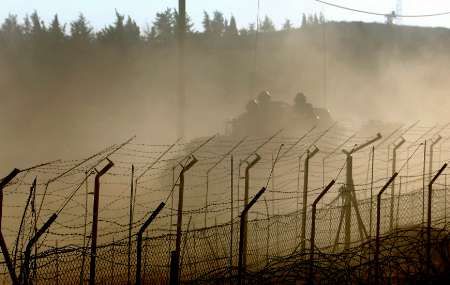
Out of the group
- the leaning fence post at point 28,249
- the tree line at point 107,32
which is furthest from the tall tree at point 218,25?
the leaning fence post at point 28,249

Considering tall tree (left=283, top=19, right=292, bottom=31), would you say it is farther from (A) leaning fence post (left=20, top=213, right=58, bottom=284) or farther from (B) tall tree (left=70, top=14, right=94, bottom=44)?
(A) leaning fence post (left=20, top=213, right=58, bottom=284)

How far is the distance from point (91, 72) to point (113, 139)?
660 inches

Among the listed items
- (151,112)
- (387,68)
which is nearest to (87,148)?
(151,112)

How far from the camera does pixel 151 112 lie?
139ft

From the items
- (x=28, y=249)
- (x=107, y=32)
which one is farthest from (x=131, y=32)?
(x=28, y=249)

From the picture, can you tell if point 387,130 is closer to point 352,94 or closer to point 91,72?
point 352,94

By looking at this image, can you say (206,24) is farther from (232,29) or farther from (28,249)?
(28,249)

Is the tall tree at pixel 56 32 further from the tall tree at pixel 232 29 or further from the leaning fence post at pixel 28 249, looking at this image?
the leaning fence post at pixel 28 249

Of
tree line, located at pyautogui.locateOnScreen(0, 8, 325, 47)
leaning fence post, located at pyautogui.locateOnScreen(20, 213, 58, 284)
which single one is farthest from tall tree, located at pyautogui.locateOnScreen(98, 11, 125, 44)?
leaning fence post, located at pyautogui.locateOnScreen(20, 213, 58, 284)

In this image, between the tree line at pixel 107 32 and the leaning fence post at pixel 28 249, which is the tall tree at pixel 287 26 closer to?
the tree line at pixel 107 32

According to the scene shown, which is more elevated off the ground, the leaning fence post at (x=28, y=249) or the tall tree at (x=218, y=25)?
the tall tree at (x=218, y=25)

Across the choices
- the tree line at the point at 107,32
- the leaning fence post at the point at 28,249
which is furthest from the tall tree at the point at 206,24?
the leaning fence post at the point at 28,249

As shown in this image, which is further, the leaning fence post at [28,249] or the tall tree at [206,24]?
the tall tree at [206,24]

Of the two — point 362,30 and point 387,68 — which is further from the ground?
point 362,30
